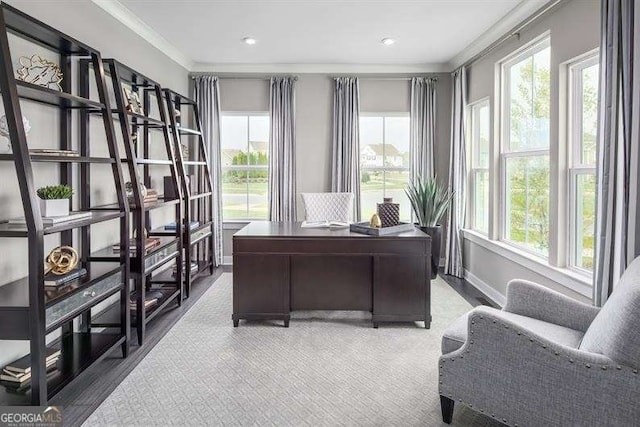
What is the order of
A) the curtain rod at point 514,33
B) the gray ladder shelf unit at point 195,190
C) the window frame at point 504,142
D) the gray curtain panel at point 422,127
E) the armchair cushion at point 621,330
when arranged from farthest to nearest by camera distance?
the gray curtain panel at point 422,127
the gray ladder shelf unit at point 195,190
the window frame at point 504,142
the curtain rod at point 514,33
the armchair cushion at point 621,330

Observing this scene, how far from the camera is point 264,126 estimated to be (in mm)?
5816

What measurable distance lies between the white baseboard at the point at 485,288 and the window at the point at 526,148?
54 cm

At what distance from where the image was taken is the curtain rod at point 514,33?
324 cm

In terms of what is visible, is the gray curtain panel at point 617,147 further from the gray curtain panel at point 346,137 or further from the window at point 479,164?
the gray curtain panel at point 346,137

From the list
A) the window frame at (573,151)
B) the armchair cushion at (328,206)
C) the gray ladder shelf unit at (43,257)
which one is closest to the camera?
the gray ladder shelf unit at (43,257)

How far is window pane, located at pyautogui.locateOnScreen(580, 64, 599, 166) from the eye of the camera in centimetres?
296

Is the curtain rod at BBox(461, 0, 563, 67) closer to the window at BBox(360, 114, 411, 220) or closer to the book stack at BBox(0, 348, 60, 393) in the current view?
the window at BBox(360, 114, 411, 220)

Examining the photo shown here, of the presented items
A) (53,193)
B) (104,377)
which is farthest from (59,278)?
(104,377)

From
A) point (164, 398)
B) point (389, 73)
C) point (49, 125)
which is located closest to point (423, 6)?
point (389, 73)

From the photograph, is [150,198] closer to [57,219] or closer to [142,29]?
[57,219]

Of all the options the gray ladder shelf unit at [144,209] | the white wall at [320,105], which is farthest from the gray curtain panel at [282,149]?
the gray ladder shelf unit at [144,209]

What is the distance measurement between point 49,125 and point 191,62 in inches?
119

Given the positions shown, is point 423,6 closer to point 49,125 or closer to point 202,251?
point 49,125

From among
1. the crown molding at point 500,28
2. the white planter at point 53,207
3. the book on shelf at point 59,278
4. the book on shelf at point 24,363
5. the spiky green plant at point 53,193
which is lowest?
the book on shelf at point 24,363
